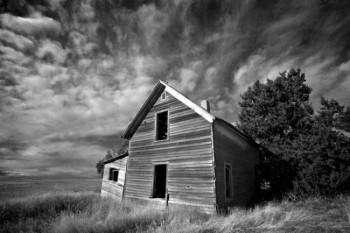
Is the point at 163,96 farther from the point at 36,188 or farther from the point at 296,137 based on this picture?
the point at 36,188

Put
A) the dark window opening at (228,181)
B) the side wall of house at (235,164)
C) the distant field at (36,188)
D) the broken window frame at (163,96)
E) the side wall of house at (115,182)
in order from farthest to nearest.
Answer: the distant field at (36,188), the side wall of house at (115,182), the broken window frame at (163,96), the dark window opening at (228,181), the side wall of house at (235,164)

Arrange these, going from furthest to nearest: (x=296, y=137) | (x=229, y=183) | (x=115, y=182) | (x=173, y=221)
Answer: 1. (x=296, y=137)
2. (x=115, y=182)
3. (x=229, y=183)
4. (x=173, y=221)

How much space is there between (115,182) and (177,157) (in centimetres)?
724

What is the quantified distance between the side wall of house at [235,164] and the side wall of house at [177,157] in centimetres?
56

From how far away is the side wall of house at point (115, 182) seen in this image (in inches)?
544

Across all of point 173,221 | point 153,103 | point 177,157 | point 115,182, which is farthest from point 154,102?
point 173,221

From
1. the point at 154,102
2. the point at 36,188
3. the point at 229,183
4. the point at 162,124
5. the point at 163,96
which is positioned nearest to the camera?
the point at 229,183

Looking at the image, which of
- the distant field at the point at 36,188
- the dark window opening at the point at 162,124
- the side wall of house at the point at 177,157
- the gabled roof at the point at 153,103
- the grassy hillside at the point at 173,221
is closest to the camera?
the grassy hillside at the point at 173,221

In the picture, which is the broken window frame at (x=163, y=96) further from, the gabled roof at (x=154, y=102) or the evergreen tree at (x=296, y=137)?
the evergreen tree at (x=296, y=137)

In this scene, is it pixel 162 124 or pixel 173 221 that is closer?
pixel 173 221

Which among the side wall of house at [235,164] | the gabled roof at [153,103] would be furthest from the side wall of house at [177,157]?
the side wall of house at [235,164]

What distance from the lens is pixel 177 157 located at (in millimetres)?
10383

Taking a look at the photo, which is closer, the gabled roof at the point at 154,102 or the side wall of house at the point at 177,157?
the side wall of house at the point at 177,157

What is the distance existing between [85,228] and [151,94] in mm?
8381
